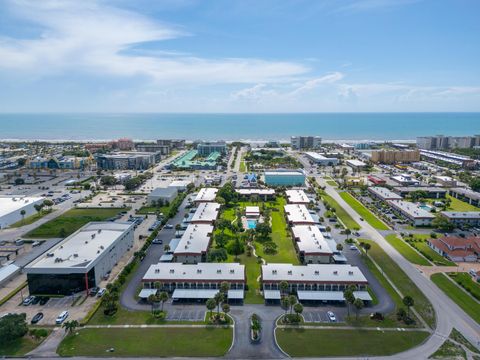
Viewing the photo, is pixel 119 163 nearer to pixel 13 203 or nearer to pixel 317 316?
pixel 13 203

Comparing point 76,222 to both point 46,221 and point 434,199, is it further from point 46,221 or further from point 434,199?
point 434,199

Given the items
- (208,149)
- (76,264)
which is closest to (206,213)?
(76,264)

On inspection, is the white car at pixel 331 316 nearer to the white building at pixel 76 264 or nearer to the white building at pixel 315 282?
the white building at pixel 315 282

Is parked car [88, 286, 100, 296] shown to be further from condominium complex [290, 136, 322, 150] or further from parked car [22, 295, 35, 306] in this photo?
condominium complex [290, 136, 322, 150]

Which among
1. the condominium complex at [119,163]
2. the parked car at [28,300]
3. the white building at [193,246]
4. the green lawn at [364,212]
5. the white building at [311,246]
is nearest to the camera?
the parked car at [28,300]

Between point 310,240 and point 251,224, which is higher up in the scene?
point 310,240

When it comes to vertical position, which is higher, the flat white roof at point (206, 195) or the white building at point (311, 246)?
the flat white roof at point (206, 195)

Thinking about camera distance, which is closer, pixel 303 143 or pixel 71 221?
pixel 71 221

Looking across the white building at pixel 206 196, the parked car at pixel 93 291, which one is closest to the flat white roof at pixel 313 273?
the parked car at pixel 93 291
